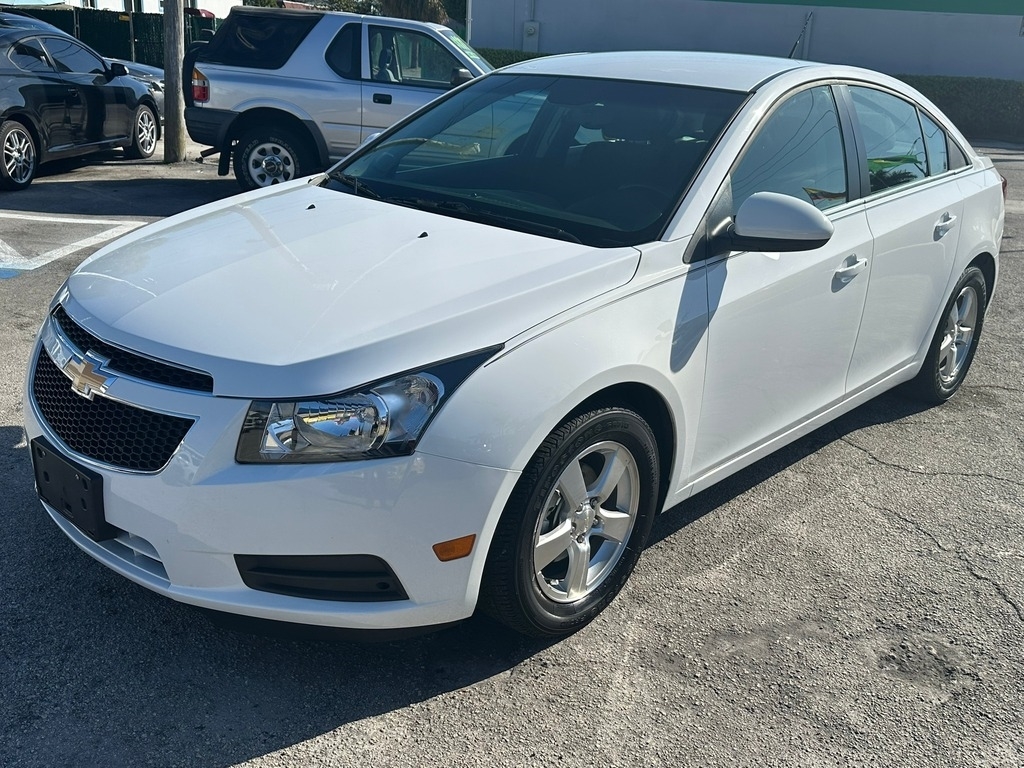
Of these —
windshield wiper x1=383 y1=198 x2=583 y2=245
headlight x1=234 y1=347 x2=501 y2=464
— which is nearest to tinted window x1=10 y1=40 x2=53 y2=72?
windshield wiper x1=383 y1=198 x2=583 y2=245

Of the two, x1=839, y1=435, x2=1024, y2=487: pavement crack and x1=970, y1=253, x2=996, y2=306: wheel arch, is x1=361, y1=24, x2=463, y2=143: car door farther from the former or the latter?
x1=839, y1=435, x2=1024, y2=487: pavement crack

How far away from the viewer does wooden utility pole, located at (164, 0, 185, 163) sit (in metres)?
11.7

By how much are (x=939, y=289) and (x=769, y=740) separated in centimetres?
280

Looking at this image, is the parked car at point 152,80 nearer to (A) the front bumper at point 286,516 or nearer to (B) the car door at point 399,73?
(B) the car door at point 399,73

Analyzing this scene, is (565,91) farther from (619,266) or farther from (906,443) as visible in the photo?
(906,443)

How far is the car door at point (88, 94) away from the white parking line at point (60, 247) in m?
2.39

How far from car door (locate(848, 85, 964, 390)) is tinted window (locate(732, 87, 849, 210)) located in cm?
21

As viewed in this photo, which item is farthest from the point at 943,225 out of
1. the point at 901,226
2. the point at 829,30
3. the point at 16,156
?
the point at 829,30

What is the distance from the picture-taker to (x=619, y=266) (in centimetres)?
309

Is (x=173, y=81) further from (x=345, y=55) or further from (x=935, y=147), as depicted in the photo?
(x=935, y=147)

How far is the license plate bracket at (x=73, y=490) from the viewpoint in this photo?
274 centimetres

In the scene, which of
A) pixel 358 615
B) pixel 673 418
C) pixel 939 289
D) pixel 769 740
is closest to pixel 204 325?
pixel 358 615

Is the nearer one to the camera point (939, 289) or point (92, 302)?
point (92, 302)

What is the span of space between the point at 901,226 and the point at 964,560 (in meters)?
1.44
